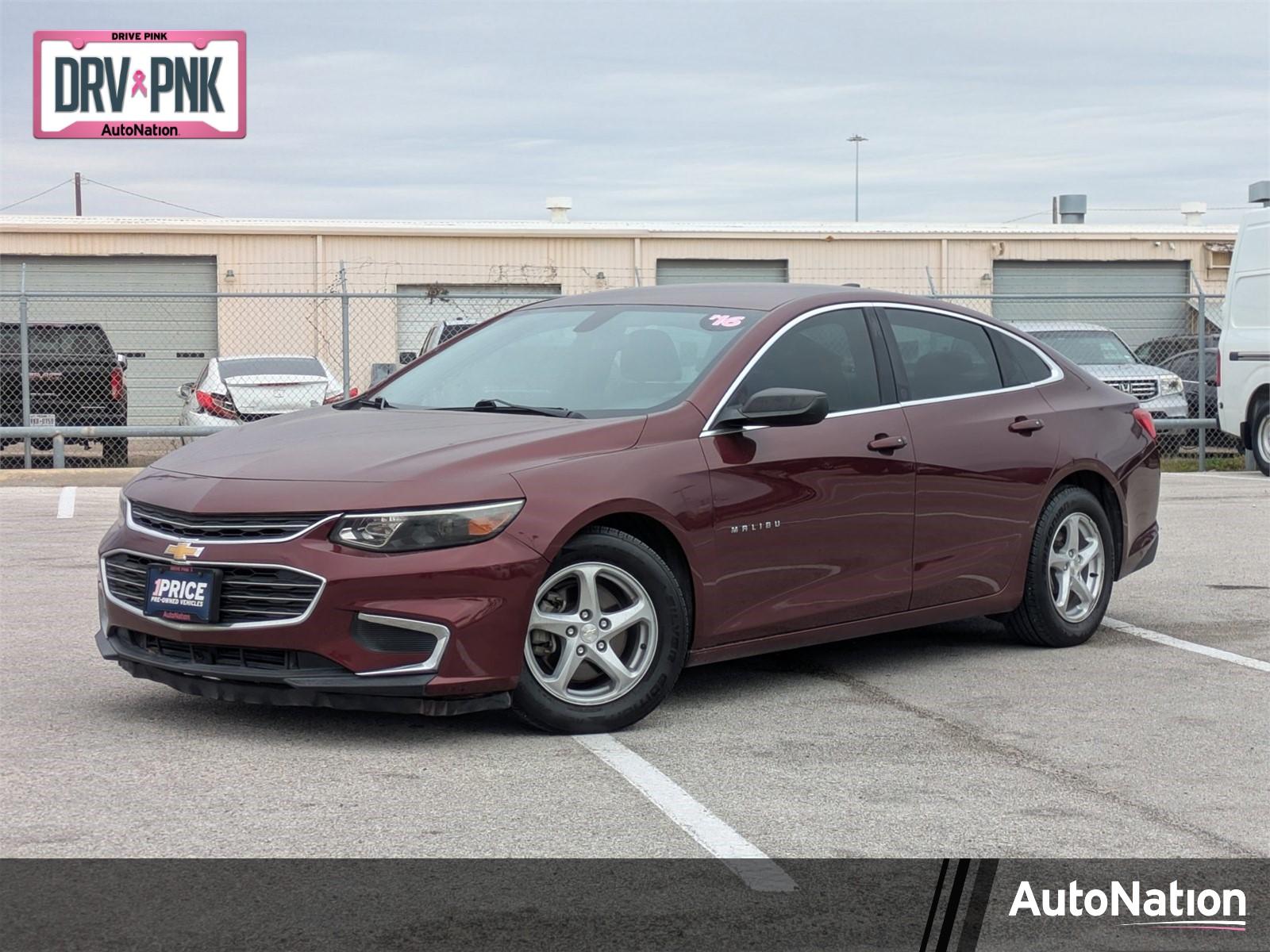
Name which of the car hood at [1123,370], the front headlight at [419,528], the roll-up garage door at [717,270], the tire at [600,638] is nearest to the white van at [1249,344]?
the car hood at [1123,370]

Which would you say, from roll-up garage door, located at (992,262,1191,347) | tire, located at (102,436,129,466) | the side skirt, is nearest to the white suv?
tire, located at (102,436,129,466)

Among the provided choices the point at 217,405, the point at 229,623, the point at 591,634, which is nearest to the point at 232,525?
the point at 229,623

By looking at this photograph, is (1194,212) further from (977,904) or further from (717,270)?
(977,904)

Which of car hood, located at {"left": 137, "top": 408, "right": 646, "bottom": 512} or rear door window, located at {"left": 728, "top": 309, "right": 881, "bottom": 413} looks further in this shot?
rear door window, located at {"left": 728, "top": 309, "right": 881, "bottom": 413}

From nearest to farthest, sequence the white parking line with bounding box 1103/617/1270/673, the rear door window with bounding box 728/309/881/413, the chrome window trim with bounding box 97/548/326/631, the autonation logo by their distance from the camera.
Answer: the autonation logo
the chrome window trim with bounding box 97/548/326/631
the rear door window with bounding box 728/309/881/413
the white parking line with bounding box 1103/617/1270/673

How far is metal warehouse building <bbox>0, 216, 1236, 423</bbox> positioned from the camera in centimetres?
2927

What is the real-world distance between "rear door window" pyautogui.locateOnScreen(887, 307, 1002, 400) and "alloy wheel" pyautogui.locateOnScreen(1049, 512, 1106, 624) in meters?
0.75

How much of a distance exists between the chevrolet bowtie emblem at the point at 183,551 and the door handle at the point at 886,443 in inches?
103

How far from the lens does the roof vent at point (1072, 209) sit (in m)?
39.3

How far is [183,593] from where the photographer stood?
18.2 ft

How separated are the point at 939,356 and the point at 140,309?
82.7 feet

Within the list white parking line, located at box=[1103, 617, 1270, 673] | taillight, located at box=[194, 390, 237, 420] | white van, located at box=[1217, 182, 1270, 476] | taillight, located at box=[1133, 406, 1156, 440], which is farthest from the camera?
taillight, located at box=[194, 390, 237, 420]

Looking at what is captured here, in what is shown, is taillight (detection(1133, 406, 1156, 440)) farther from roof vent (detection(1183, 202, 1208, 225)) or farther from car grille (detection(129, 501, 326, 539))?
roof vent (detection(1183, 202, 1208, 225))

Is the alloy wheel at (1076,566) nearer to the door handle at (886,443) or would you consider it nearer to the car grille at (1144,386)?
the door handle at (886,443)
